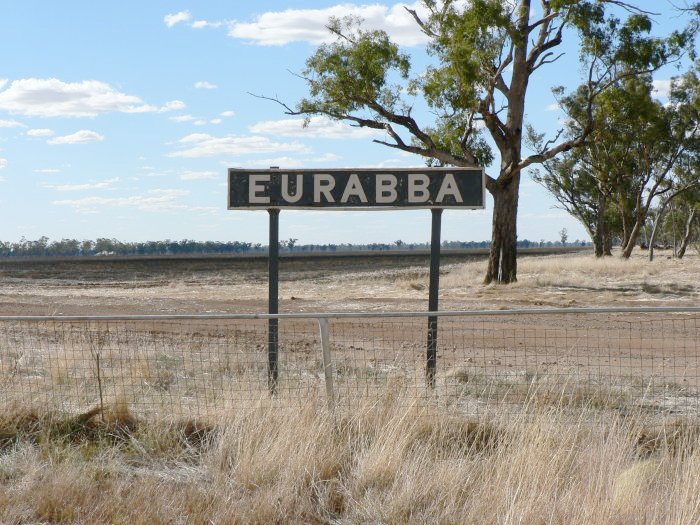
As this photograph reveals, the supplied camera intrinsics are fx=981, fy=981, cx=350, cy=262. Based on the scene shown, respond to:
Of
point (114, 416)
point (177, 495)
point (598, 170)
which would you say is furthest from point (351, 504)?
point (598, 170)

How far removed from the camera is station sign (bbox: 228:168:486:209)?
10.1 m

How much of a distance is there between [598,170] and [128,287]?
28.9 m

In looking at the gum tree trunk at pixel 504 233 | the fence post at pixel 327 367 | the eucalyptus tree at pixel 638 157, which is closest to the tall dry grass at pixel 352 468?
the fence post at pixel 327 367

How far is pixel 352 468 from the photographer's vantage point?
7.20 meters

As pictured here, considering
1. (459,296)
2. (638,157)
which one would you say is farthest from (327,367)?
(638,157)

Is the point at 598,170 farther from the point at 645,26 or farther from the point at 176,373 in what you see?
the point at 176,373

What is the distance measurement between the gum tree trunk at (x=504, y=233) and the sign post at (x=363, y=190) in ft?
68.2

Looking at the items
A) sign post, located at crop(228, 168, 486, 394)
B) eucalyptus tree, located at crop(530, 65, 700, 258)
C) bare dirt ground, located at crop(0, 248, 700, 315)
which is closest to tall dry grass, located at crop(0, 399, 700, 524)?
sign post, located at crop(228, 168, 486, 394)

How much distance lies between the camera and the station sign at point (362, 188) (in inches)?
398

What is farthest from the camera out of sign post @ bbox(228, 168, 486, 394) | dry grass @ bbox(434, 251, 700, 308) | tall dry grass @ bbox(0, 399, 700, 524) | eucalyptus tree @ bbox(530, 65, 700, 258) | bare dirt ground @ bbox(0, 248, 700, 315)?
eucalyptus tree @ bbox(530, 65, 700, 258)

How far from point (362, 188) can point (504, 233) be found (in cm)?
2148

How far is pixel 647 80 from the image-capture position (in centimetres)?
3444

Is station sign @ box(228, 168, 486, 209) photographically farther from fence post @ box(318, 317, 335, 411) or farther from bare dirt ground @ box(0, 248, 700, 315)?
bare dirt ground @ box(0, 248, 700, 315)

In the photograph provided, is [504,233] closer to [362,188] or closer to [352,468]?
[362,188]
